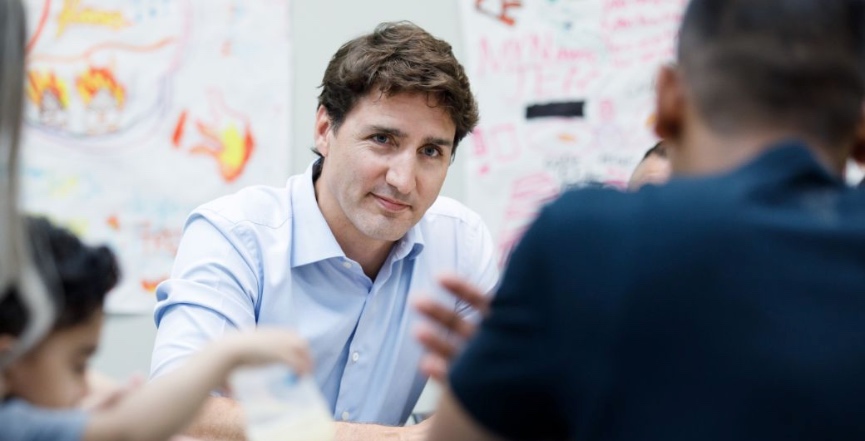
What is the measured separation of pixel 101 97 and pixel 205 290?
88 cm

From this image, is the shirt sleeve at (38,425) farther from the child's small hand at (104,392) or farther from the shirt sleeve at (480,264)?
the shirt sleeve at (480,264)

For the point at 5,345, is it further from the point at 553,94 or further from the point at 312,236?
the point at 553,94

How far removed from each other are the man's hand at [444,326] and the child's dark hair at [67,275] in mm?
296

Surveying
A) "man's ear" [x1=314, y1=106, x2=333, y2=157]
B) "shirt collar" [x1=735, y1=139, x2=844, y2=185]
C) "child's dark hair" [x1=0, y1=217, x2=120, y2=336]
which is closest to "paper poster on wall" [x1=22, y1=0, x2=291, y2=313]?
"man's ear" [x1=314, y1=106, x2=333, y2=157]

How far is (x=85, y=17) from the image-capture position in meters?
2.30

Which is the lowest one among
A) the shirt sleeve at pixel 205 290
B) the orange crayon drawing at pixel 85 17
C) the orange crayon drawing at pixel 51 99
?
the shirt sleeve at pixel 205 290

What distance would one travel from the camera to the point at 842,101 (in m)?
0.78

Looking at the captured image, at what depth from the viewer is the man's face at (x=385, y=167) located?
1855mm

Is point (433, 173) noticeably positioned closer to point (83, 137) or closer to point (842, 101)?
point (83, 137)

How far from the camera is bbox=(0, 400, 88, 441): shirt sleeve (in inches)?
30.1

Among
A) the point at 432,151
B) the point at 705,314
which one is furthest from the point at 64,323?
the point at 432,151

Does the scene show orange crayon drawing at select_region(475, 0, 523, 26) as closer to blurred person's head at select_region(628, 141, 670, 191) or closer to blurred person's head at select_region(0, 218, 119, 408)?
blurred person's head at select_region(628, 141, 670, 191)

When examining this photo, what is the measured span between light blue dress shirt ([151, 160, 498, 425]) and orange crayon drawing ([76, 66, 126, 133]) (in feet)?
2.00

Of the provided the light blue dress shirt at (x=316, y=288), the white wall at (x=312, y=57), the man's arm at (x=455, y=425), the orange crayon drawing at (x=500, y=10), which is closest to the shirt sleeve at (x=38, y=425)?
the man's arm at (x=455, y=425)
